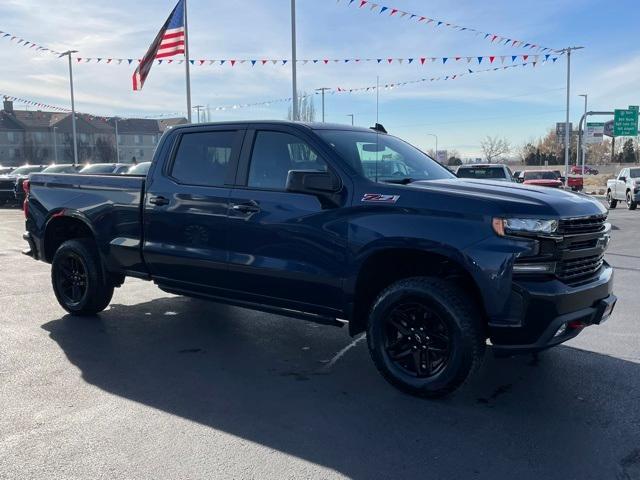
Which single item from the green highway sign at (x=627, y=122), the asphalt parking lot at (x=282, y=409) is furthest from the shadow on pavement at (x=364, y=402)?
the green highway sign at (x=627, y=122)

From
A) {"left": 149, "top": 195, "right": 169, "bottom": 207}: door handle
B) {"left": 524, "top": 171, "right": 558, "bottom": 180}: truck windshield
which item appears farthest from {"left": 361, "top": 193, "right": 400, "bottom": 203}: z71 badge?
{"left": 524, "top": 171, "right": 558, "bottom": 180}: truck windshield

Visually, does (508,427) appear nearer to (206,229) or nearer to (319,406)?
(319,406)

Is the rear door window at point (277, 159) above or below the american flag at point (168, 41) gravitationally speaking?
→ below

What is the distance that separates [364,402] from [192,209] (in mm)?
2220

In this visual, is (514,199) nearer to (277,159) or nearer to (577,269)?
(577,269)

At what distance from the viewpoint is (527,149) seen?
109875 millimetres

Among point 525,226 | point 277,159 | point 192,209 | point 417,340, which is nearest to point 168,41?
point 192,209

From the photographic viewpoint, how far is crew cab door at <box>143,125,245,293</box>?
4.97m

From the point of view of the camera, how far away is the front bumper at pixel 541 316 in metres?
3.61

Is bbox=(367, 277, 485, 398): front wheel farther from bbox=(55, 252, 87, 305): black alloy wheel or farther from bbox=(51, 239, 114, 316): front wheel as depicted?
bbox=(55, 252, 87, 305): black alloy wheel

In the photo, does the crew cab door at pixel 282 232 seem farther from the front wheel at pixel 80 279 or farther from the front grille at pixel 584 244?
the front wheel at pixel 80 279

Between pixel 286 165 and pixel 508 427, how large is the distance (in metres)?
2.50

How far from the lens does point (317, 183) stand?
165 inches

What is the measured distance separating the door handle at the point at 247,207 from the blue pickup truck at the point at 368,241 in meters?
0.01
